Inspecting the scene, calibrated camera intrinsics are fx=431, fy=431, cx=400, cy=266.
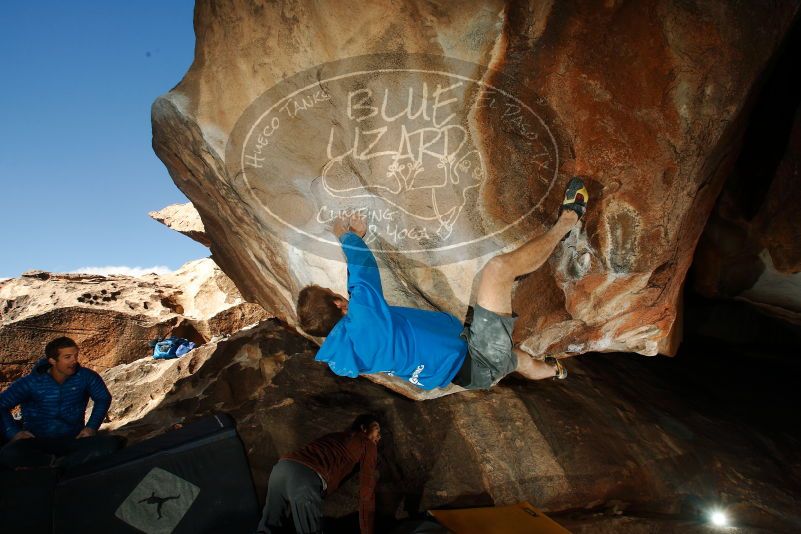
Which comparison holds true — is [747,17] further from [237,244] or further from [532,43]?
[237,244]

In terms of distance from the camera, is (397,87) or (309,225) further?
(309,225)

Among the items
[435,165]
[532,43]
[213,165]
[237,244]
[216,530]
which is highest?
[532,43]

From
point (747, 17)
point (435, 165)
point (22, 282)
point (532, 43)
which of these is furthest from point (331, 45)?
point (22, 282)

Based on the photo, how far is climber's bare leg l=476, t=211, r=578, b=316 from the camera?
252 centimetres

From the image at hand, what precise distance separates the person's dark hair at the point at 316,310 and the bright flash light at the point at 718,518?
127 inches

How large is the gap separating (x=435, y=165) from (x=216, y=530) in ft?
8.23

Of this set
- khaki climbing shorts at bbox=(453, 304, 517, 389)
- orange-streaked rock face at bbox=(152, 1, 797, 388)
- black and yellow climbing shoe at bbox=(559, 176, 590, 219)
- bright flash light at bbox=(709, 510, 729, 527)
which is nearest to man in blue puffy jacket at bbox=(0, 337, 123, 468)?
orange-streaked rock face at bbox=(152, 1, 797, 388)

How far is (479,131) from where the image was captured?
253 cm

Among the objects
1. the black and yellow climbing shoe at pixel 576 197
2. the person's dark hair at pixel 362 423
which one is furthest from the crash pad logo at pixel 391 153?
the person's dark hair at pixel 362 423

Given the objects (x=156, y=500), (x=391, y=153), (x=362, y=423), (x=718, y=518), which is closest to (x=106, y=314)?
(x=156, y=500)

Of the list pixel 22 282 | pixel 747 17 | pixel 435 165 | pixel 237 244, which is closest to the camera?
pixel 747 17

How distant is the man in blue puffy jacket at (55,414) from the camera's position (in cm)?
274

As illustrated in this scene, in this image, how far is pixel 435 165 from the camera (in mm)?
2652

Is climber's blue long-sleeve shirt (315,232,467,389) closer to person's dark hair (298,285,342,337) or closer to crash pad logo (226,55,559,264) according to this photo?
crash pad logo (226,55,559,264)
